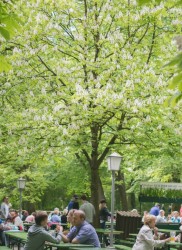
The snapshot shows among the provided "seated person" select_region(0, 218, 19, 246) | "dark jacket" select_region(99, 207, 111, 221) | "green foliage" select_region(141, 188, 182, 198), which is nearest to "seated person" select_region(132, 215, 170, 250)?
"seated person" select_region(0, 218, 19, 246)

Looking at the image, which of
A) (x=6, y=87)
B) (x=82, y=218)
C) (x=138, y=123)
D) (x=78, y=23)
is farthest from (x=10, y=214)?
(x=82, y=218)

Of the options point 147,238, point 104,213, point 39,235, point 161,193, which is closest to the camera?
point 39,235

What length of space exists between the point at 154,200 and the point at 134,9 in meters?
8.09

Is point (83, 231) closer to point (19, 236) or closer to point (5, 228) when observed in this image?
point (19, 236)

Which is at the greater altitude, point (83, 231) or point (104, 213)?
point (104, 213)

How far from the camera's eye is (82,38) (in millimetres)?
22250

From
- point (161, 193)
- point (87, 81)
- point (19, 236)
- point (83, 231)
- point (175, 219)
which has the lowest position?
point (19, 236)

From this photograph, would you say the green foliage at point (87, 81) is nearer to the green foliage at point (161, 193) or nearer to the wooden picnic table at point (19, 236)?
the green foliage at point (161, 193)

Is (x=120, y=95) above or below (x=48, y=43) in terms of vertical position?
below

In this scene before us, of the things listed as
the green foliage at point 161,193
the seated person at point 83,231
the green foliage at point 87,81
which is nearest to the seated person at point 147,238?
the seated person at point 83,231

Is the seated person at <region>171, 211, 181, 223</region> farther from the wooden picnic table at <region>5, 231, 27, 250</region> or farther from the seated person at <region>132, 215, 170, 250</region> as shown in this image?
the seated person at <region>132, 215, 170, 250</region>

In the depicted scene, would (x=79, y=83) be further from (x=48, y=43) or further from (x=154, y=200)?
(x=154, y=200)

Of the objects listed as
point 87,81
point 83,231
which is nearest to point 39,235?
point 83,231

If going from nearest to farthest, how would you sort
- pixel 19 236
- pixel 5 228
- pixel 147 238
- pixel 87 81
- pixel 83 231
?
pixel 147 238 < pixel 83 231 < pixel 19 236 < pixel 5 228 < pixel 87 81
